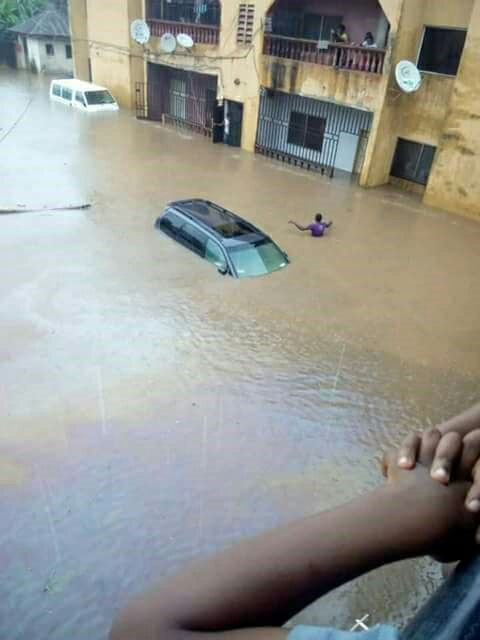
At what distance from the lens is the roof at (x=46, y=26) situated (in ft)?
114

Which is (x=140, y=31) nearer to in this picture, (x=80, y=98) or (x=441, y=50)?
(x=80, y=98)

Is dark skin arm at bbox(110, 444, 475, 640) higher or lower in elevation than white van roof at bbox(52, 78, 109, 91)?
higher

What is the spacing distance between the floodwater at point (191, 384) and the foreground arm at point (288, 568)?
13.6 feet

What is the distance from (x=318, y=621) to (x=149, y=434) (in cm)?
310

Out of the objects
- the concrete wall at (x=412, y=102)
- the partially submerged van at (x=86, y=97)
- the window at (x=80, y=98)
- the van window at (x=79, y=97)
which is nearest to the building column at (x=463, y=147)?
the concrete wall at (x=412, y=102)

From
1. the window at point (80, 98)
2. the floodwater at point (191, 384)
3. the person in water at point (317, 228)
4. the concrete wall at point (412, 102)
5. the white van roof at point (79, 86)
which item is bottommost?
the floodwater at point (191, 384)

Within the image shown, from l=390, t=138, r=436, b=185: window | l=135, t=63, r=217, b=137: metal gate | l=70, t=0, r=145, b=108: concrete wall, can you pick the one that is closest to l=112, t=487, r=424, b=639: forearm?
l=390, t=138, r=436, b=185: window

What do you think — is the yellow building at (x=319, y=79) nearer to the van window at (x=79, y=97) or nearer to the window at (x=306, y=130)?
the window at (x=306, y=130)

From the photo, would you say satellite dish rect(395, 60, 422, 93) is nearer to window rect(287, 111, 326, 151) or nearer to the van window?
window rect(287, 111, 326, 151)

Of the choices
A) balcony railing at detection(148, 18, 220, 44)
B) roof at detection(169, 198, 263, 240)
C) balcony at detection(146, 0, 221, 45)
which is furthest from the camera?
balcony at detection(146, 0, 221, 45)

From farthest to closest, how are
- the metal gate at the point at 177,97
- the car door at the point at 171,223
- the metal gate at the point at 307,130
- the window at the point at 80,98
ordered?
the window at the point at 80,98
the metal gate at the point at 177,97
the metal gate at the point at 307,130
the car door at the point at 171,223

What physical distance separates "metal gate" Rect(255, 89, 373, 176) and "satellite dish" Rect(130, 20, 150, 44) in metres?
6.72

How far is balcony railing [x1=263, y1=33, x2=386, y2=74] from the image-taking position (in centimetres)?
1565

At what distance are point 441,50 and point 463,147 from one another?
302cm
